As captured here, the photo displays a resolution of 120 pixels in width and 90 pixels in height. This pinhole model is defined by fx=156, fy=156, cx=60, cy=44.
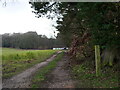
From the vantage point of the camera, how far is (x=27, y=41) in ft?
169

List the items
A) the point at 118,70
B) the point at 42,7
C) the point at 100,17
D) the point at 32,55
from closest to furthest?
the point at 100,17
the point at 118,70
the point at 42,7
the point at 32,55

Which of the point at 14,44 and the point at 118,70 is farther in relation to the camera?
the point at 14,44

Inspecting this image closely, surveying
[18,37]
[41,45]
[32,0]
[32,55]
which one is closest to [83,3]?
[32,0]

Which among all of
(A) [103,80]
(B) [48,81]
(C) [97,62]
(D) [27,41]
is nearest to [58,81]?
(B) [48,81]

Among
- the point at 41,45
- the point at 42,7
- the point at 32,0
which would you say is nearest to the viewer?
the point at 32,0

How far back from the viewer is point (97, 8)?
637 cm

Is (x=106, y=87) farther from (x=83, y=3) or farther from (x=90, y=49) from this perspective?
(x=90, y=49)

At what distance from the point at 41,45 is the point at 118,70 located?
56.3 meters

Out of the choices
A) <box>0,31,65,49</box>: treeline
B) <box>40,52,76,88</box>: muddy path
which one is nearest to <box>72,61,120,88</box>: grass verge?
<box>40,52,76,88</box>: muddy path

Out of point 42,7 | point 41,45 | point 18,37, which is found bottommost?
point 41,45

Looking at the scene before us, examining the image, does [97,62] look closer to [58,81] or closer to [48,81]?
[58,81]

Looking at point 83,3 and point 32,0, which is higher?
point 32,0

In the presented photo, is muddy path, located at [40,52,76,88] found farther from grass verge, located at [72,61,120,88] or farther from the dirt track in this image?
grass verge, located at [72,61,120,88]

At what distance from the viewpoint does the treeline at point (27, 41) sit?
134 feet
